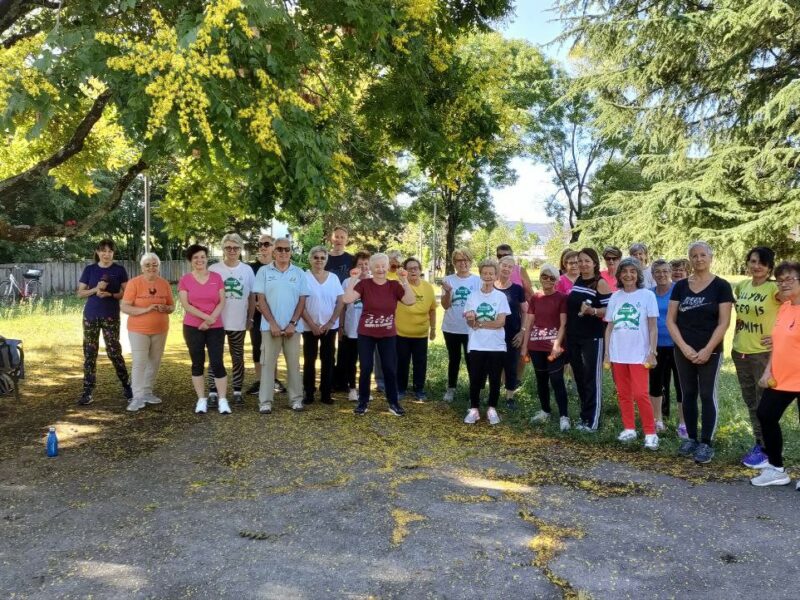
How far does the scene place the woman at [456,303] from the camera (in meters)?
8.20

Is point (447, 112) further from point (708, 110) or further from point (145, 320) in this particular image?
point (708, 110)

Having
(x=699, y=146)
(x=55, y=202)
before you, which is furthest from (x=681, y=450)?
(x=55, y=202)

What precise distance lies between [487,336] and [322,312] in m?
2.07

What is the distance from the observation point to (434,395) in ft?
29.1

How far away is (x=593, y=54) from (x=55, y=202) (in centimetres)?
2555

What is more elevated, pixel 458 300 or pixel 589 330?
pixel 458 300

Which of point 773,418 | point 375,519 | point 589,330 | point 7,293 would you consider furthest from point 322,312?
point 7,293

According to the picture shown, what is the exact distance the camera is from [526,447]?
6.32 metres

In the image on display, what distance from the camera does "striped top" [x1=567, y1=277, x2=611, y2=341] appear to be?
677 centimetres

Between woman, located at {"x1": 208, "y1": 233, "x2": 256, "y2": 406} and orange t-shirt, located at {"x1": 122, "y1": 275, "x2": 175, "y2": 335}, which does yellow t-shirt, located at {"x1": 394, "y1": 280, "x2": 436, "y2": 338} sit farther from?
orange t-shirt, located at {"x1": 122, "y1": 275, "x2": 175, "y2": 335}

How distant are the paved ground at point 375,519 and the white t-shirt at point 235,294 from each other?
150 centimetres

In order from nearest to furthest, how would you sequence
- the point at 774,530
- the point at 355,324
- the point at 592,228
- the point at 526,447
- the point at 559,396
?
the point at 774,530
the point at 526,447
the point at 559,396
the point at 355,324
the point at 592,228

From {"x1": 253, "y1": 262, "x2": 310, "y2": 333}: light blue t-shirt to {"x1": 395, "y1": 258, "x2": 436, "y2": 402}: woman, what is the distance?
1448 millimetres

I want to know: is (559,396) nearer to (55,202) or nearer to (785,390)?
(785,390)
